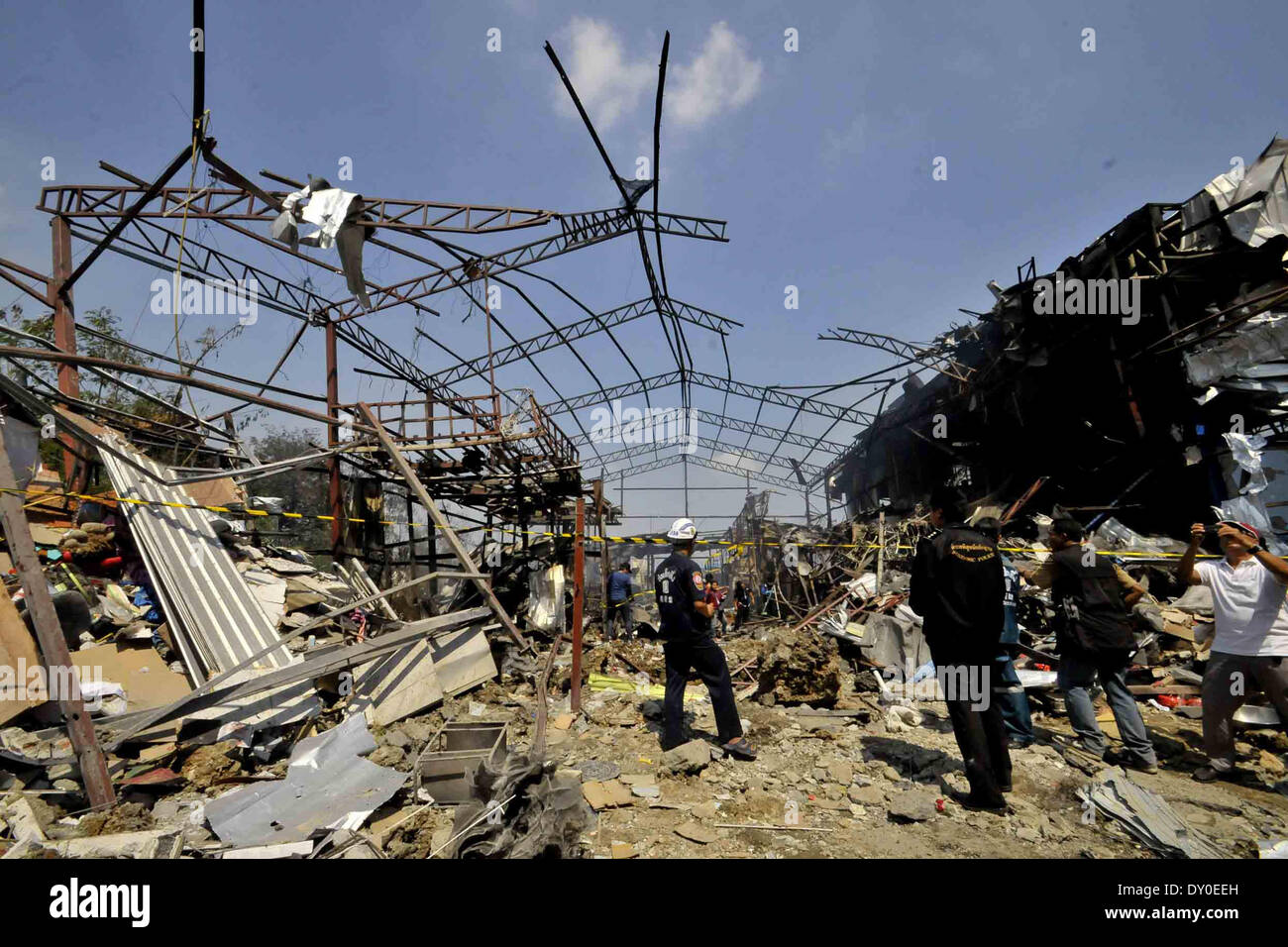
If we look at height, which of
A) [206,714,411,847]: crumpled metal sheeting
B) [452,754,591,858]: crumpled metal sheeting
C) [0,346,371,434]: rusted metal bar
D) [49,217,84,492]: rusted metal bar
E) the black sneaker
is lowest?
the black sneaker

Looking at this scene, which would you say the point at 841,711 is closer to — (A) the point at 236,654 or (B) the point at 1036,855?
(B) the point at 1036,855

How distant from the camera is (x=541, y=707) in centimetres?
593

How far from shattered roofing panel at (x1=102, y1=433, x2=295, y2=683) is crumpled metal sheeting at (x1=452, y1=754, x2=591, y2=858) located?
3425 mm

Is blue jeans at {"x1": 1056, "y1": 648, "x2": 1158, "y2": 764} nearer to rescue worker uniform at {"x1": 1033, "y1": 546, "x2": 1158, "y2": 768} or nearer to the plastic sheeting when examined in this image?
rescue worker uniform at {"x1": 1033, "y1": 546, "x2": 1158, "y2": 768}

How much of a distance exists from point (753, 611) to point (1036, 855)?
1248 centimetres

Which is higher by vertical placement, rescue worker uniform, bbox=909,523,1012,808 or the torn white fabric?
the torn white fabric

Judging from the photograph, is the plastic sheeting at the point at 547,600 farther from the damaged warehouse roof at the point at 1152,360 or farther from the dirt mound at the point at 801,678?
the damaged warehouse roof at the point at 1152,360

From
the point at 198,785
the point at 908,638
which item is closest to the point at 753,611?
the point at 908,638

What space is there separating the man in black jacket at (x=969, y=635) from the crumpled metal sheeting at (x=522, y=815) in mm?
2547

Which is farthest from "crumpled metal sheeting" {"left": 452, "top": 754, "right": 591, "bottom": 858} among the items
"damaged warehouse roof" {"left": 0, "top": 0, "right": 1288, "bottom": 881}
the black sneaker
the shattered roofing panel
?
the black sneaker

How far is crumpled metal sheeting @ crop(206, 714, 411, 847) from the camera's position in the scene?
11.0 feet

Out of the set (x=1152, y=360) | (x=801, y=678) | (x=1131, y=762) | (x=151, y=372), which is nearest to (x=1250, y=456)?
(x=1152, y=360)

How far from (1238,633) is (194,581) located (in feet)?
30.8

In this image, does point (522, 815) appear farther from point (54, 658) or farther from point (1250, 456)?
point (1250, 456)
